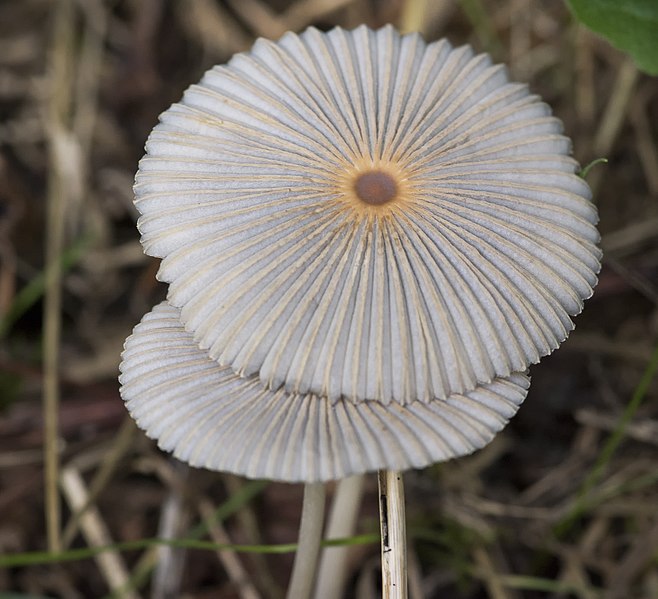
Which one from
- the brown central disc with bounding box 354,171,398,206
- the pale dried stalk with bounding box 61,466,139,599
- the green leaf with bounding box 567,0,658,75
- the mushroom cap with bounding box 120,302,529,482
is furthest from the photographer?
the pale dried stalk with bounding box 61,466,139,599

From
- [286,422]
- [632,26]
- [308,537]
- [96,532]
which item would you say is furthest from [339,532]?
[632,26]

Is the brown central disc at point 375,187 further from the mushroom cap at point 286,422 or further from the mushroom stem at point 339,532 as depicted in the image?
the mushroom stem at point 339,532

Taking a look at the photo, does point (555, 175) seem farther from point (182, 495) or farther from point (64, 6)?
point (64, 6)

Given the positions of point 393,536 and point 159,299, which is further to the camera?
point 159,299

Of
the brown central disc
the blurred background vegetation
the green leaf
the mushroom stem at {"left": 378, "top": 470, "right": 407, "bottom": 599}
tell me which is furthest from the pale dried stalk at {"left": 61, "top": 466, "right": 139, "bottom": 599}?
the green leaf

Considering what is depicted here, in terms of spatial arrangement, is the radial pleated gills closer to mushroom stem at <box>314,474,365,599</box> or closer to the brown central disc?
the brown central disc

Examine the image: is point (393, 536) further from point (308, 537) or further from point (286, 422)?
point (286, 422)

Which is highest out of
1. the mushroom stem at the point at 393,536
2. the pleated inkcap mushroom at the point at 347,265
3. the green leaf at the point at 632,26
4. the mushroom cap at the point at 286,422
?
the green leaf at the point at 632,26

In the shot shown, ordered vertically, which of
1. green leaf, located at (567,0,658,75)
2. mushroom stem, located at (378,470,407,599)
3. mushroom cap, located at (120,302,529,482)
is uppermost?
green leaf, located at (567,0,658,75)

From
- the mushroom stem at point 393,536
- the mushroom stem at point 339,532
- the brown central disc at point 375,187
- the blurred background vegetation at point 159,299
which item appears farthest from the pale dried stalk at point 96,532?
the brown central disc at point 375,187
